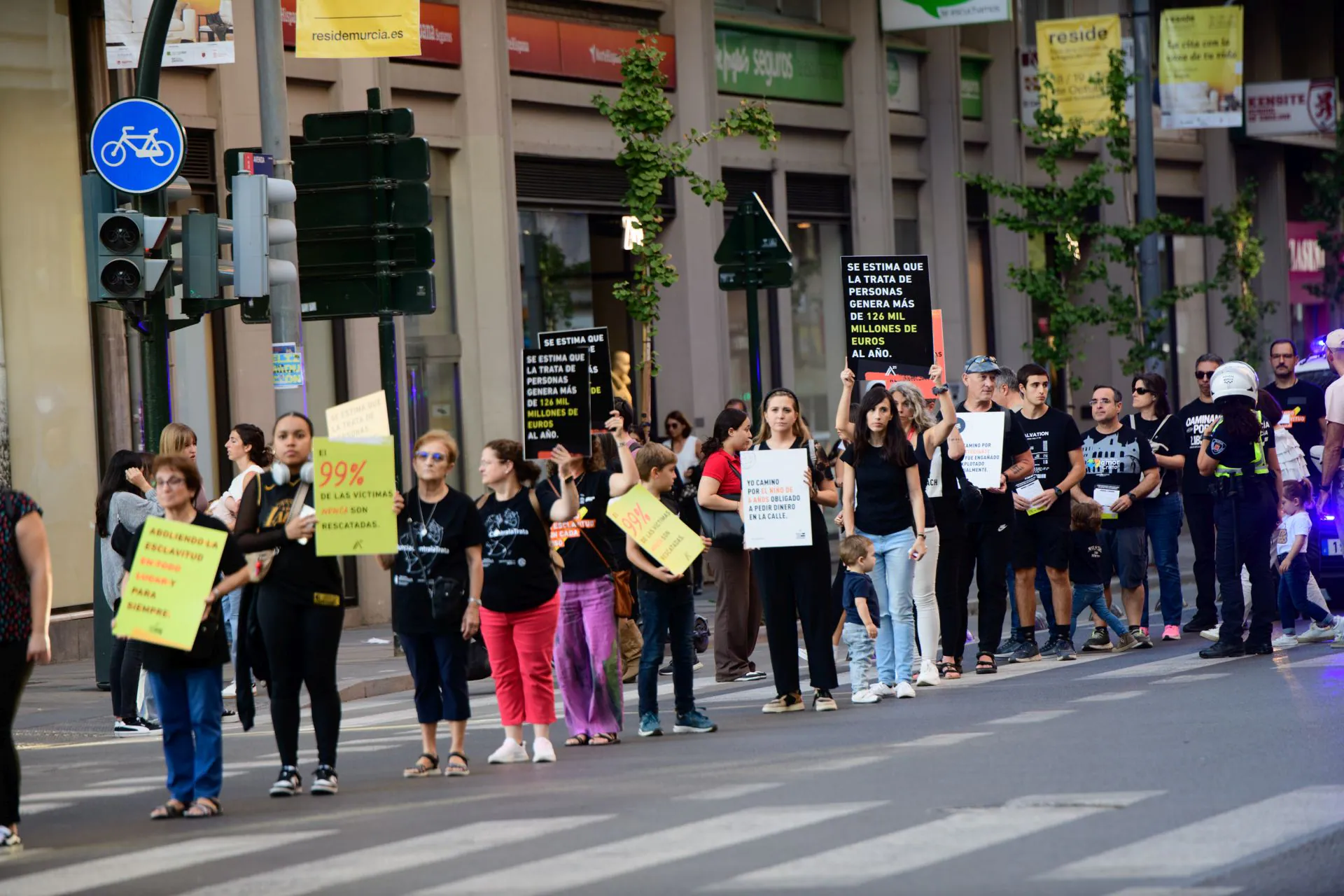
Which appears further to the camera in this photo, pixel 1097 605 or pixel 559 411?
pixel 1097 605

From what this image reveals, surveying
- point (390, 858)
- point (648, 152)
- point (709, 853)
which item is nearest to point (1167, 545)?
point (648, 152)

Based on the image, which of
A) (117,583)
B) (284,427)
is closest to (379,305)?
(117,583)

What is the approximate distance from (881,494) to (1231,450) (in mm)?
2961

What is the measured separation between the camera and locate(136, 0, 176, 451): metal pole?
1427 centimetres

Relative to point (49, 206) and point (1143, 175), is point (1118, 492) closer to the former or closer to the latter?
point (49, 206)

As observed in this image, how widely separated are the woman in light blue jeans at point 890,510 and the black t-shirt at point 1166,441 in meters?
4.05

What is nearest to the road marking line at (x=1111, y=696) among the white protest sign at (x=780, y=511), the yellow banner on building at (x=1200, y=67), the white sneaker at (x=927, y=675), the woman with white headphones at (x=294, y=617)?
the white sneaker at (x=927, y=675)

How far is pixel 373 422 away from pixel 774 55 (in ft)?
58.5

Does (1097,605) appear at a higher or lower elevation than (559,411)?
lower

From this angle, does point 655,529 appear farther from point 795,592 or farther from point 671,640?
point 795,592

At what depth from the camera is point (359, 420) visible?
1090 cm

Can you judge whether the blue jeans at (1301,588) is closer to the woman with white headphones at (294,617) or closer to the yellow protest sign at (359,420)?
the yellow protest sign at (359,420)

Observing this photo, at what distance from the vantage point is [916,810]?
8945 mm

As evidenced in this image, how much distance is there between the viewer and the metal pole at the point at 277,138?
15.8m
